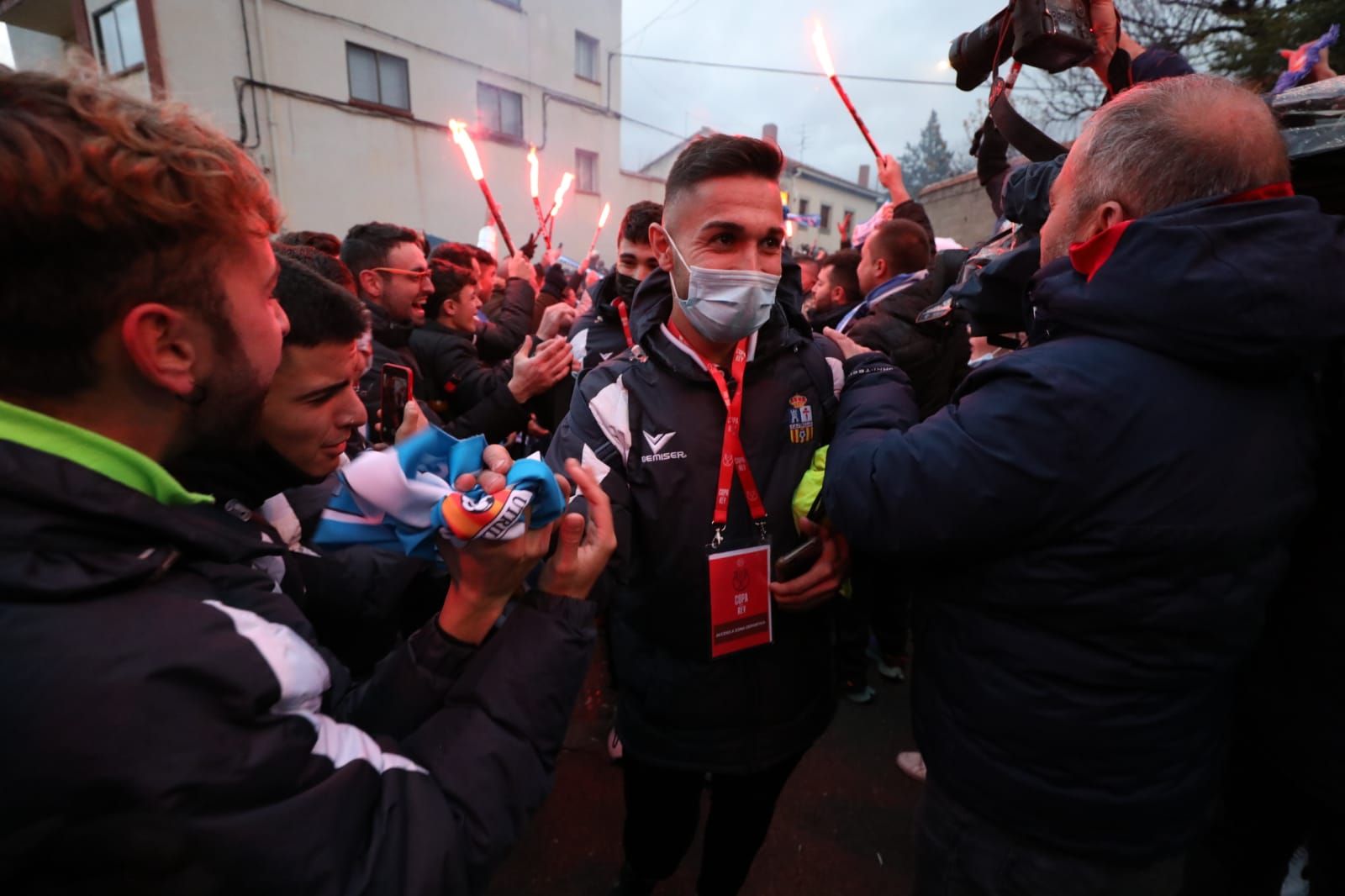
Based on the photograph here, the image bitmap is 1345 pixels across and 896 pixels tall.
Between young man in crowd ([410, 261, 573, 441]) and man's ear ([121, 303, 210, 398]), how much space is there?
2.38 metres

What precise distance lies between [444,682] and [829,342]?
1.59 m

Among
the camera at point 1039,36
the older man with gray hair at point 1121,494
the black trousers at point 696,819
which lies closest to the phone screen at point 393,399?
the black trousers at point 696,819

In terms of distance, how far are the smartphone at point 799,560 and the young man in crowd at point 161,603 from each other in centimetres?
92

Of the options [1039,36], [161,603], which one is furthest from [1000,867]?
[1039,36]

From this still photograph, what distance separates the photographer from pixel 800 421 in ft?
6.34

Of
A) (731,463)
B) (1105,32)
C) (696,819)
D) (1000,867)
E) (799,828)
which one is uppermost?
(1105,32)

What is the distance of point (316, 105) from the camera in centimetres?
1351

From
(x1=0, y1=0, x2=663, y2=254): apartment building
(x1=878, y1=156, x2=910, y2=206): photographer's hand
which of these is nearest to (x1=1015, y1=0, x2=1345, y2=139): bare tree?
(x1=878, y1=156, x2=910, y2=206): photographer's hand

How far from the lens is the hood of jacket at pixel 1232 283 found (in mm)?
1112

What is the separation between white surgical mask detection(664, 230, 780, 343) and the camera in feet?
6.27

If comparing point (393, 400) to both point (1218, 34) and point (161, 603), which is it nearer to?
point (161, 603)

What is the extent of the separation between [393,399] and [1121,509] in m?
2.35

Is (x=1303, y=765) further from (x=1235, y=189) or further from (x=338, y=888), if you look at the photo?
(x=338, y=888)

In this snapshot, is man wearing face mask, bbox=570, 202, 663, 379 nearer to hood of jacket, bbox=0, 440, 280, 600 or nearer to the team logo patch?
the team logo patch
